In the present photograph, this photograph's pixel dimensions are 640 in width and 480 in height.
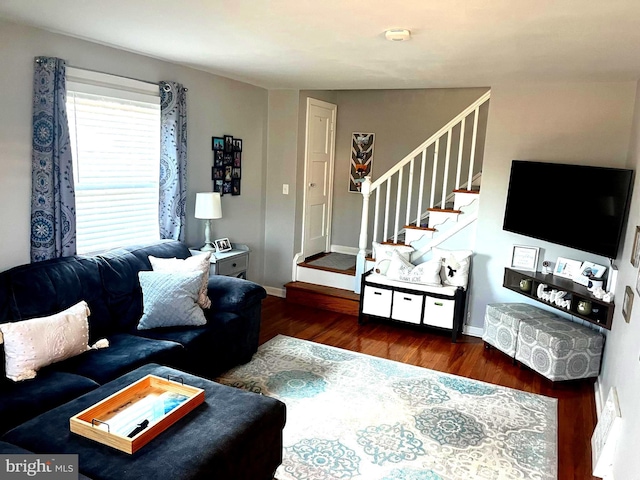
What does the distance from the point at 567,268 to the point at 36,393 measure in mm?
3907

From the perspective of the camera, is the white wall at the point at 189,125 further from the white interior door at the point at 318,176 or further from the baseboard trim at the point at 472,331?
the baseboard trim at the point at 472,331

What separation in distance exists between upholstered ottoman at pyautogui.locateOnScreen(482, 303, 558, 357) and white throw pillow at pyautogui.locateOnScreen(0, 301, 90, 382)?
316 centimetres

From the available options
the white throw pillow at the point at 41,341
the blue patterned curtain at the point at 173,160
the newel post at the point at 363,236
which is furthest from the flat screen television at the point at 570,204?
the white throw pillow at the point at 41,341

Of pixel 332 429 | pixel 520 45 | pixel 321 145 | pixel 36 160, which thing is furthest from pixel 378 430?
pixel 321 145

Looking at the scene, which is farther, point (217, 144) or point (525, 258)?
point (217, 144)

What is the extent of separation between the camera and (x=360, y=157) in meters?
6.24

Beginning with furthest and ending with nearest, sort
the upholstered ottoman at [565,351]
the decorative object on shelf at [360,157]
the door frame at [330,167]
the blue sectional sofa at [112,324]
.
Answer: the decorative object on shelf at [360,157]
the door frame at [330,167]
the upholstered ottoman at [565,351]
the blue sectional sofa at [112,324]

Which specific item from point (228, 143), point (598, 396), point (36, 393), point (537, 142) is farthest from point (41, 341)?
point (537, 142)

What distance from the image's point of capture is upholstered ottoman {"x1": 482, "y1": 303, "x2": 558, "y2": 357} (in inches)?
154

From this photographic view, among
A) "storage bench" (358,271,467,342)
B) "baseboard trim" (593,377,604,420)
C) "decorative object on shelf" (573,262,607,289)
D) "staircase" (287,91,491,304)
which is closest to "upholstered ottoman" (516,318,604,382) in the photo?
"baseboard trim" (593,377,604,420)

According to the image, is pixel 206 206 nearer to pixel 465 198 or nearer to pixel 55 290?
pixel 55 290

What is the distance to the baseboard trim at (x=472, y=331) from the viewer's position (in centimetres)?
462

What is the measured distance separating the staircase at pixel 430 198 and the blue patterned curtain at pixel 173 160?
175cm

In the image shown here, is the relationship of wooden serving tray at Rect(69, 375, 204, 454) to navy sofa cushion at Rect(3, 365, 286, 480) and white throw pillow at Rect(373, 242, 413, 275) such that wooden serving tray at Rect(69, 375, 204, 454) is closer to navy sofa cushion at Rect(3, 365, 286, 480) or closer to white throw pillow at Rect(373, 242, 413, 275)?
navy sofa cushion at Rect(3, 365, 286, 480)
